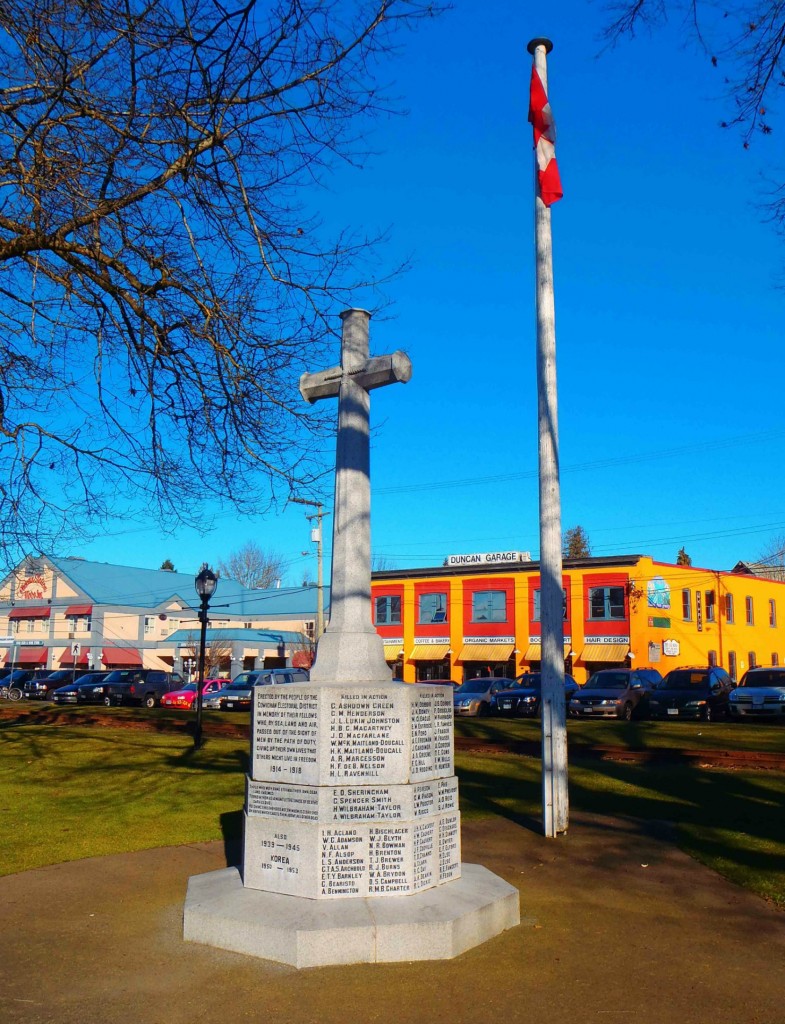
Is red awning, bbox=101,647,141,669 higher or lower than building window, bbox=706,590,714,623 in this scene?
lower

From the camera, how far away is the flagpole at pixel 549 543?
9.74 metres

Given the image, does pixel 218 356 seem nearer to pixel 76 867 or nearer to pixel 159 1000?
pixel 76 867

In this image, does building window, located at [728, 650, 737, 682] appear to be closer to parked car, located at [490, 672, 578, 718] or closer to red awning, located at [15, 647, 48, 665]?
parked car, located at [490, 672, 578, 718]

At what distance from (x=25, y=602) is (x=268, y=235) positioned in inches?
2480

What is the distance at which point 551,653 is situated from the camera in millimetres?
9883

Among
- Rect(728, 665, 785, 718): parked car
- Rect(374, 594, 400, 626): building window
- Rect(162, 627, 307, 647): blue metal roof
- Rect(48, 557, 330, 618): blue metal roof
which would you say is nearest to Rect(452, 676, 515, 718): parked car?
Rect(728, 665, 785, 718): parked car

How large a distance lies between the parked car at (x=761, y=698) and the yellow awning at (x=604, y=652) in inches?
809

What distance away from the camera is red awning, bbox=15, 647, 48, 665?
67.2 metres

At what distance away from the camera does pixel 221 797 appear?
1254cm

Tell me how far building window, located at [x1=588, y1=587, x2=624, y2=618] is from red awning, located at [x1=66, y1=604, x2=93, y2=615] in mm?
34736

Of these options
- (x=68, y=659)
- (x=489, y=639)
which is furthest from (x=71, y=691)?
(x=68, y=659)

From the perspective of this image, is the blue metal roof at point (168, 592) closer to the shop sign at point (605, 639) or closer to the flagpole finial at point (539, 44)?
the shop sign at point (605, 639)

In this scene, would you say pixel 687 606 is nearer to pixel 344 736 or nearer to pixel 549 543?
pixel 549 543

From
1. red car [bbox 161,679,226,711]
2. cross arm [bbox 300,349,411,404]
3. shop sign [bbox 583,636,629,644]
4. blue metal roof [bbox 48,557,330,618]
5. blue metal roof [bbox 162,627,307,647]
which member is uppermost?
blue metal roof [bbox 48,557,330,618]
